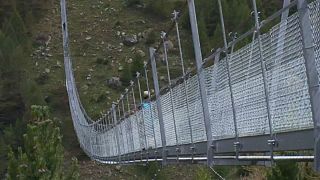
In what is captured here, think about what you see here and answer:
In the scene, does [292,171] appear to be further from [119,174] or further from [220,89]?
[119,174]

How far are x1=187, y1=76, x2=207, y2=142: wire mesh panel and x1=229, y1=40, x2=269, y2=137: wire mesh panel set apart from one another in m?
1.02

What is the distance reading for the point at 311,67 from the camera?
302cm

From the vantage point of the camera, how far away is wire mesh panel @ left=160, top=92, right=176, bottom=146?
7.19 meters

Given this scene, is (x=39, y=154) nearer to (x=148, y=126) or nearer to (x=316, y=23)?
(x=148, y=126)

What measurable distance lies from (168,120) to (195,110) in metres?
1.43

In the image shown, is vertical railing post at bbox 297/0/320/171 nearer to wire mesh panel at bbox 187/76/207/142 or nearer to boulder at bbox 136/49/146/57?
wire mesh panel at bbox 187/76/207/142

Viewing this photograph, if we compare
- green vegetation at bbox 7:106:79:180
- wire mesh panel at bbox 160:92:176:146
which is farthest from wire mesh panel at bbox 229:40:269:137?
green vegetation at bbox 7:106:79:180

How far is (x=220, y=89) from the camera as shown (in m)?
5.21

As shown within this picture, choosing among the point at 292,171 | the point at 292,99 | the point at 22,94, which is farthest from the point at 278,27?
the point at 22,94

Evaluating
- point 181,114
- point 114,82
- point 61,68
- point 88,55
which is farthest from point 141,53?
point 181,114

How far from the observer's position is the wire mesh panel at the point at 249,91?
4.07 metres

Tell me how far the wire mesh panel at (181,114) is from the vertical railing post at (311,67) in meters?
3.24

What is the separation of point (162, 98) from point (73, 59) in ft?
181

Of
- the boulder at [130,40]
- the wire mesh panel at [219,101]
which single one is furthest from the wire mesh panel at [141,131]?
the boulder at [130,40]
